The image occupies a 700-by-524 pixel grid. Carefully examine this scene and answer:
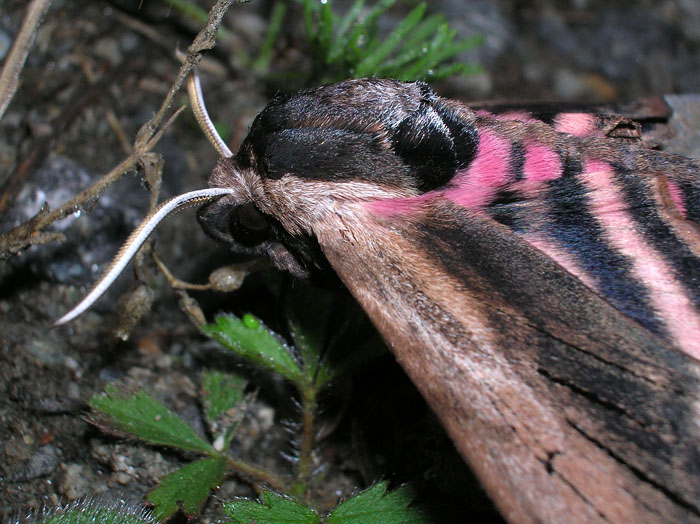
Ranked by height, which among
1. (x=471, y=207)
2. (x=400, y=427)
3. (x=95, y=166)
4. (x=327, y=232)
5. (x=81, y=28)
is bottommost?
(x=400, y=427)

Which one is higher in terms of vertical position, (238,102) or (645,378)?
(238,102)

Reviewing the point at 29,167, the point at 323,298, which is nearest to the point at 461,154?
the point at 323,298

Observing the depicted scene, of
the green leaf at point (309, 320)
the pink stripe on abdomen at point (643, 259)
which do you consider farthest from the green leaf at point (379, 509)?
the pink stripe on abdomen at point (643, 259)

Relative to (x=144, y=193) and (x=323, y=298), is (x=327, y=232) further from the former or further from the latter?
(x=144, y=193)

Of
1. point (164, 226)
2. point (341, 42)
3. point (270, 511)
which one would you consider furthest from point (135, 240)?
point (341, 42)

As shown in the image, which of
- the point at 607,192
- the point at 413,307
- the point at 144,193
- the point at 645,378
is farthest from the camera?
the point at 144,193

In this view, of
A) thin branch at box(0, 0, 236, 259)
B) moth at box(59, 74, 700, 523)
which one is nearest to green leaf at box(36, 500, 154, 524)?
moth at box(59, 74, 700, 523)

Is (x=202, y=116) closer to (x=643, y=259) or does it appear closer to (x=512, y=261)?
(x=512, y=261)
